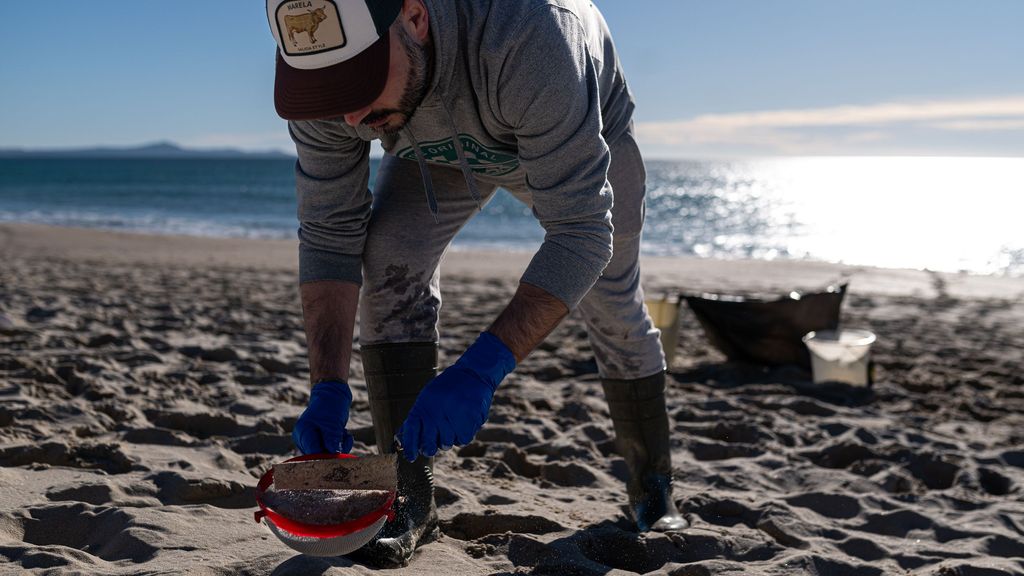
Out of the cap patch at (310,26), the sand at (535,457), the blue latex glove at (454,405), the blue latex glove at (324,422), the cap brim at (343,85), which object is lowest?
the sand at (535,457)

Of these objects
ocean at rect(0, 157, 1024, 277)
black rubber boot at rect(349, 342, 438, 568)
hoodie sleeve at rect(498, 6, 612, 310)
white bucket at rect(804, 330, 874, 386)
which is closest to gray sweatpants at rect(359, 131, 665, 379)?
black rubber boot at rect(349, 342, 438, 568)

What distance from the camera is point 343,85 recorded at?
5.29 feet

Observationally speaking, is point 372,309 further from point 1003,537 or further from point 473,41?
point 1003,537

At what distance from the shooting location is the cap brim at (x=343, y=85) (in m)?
1.61

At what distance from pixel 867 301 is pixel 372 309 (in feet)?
22.7

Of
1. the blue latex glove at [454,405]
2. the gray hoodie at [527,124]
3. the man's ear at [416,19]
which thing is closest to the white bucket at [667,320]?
the gray hoodie at [527,124]

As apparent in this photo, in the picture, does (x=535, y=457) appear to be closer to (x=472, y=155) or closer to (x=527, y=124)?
(x=472, y=155)

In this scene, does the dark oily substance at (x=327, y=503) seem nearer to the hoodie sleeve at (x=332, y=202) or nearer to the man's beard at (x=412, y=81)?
the hoodie sleeve at (x=332, y=202)

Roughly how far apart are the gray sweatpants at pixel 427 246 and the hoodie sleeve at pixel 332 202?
2.6 inches

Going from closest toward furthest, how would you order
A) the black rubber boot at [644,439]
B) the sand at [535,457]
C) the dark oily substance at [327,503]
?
1. the dark oily substance at [327,503]
2. the sand at [535,457]
3. the black rubber boot at [644,439]

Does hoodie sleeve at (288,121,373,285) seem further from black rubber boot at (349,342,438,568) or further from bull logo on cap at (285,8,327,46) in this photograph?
bull logo on cap at (285,8,327,46)

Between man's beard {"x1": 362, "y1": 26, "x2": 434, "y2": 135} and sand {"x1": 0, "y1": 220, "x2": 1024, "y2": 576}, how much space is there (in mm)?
982

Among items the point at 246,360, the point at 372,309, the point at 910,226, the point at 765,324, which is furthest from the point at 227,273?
the point at 910,226

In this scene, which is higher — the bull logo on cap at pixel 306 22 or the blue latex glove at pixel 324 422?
the bull logo on cap at pixel 306 22
